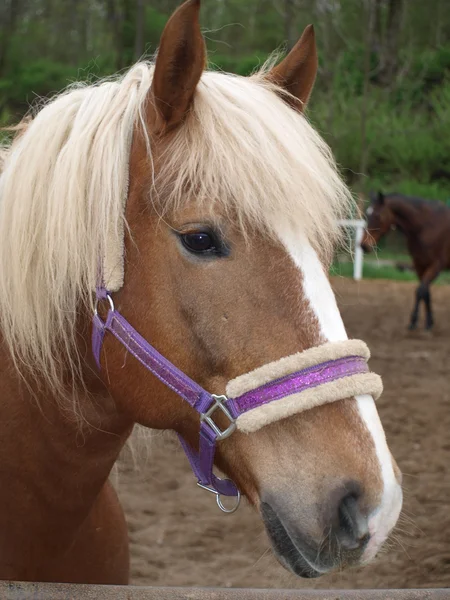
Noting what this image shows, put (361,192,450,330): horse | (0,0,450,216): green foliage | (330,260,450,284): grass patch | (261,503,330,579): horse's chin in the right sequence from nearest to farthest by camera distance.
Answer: (261,503,330,579): horse's chin
(361,192,450,330): horse
(330,260,450,284): grass patch
(0,0,450,216): green foliage

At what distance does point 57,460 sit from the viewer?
Answer: 76.0 inches

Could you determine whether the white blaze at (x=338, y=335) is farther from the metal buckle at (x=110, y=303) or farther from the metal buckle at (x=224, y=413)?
the metal buckle at (x=110, y=303)

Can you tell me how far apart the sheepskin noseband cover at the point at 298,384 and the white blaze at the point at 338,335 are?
39 millimetres

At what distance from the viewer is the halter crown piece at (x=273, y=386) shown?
1508 millimetres

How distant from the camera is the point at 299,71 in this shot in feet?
6.72

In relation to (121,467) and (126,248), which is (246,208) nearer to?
(126,248)

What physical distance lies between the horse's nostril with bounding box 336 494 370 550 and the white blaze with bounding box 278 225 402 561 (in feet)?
0.05

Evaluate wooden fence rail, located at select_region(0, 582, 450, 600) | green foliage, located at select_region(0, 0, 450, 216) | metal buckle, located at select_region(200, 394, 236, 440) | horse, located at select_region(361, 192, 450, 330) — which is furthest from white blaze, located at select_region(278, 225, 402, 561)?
green foliage, located at select_region(0, 0, 450, 216)

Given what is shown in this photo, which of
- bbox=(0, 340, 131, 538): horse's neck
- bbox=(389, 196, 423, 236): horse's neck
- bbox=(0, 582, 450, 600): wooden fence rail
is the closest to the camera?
bbox=(0, 582, 450, 600): wooden fence rail

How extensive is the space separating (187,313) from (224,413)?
0.25 metres

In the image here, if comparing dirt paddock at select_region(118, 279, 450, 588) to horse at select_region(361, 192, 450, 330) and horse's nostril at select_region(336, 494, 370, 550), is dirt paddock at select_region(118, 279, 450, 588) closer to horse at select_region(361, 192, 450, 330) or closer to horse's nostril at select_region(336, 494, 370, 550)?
horse's nostril at select_region(336, 494, 370, 550)

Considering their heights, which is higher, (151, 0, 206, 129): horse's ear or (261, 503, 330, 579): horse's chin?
(151, 0, 206, 129): horse's ear

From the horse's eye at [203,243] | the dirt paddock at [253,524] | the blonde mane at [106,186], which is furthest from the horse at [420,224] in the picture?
the horse's eye at [203,243]

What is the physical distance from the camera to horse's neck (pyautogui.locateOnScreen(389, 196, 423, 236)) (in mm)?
12258
